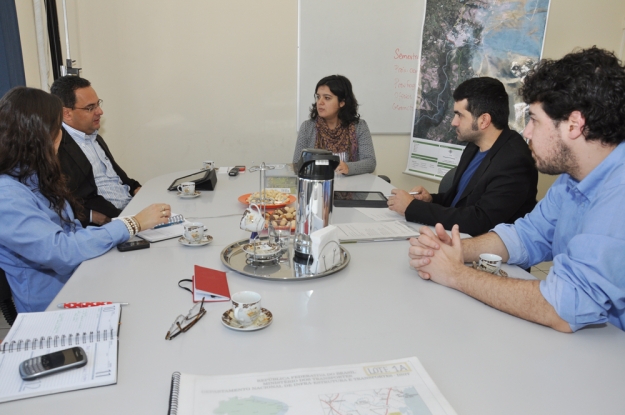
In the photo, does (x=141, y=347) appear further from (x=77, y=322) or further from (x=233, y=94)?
(x=233, y=94)

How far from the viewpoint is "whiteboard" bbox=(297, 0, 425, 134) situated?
3867 mm

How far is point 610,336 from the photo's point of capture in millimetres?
1074

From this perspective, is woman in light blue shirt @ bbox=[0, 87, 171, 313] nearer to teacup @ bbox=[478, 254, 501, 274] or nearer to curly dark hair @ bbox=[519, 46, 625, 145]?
teacup @ bbox=[478, 254, 501, 274]

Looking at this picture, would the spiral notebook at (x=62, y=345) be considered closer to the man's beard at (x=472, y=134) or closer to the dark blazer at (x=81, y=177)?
the dark blazer at (x=81, y=177)

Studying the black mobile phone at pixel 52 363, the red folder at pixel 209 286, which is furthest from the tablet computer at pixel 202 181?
the black mobile phone at pixel 52 363

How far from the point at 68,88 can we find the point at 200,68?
4.41 ft

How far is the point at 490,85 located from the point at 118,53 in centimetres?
291

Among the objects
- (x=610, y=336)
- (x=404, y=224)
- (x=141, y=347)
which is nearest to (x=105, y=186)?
(x=404, y=224)

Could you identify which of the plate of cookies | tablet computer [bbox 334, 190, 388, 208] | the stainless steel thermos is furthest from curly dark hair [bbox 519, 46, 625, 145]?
the plate of cookies

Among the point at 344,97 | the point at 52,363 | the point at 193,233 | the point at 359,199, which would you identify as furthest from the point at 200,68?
the point at 52,363

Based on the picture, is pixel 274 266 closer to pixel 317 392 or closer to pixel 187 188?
pixel 317 392

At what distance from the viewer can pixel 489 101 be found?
214 cm

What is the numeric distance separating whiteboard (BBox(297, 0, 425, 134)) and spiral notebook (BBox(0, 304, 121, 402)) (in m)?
3.19

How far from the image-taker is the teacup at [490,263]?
1.35m
